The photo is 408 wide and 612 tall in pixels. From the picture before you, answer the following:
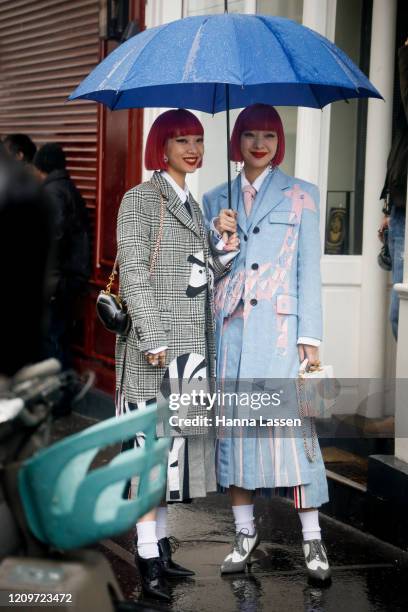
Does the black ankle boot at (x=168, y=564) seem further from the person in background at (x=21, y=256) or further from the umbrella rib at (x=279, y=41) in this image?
the person in background at (x=21, y=256)

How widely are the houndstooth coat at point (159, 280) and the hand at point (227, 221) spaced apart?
0.33 ft

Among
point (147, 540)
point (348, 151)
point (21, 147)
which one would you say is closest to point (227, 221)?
point (147, 540)

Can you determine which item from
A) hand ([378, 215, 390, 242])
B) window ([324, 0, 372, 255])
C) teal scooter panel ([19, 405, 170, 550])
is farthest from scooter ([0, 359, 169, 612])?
window ([324, 0, 372, 255])

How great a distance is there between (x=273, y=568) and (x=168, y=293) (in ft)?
4.76

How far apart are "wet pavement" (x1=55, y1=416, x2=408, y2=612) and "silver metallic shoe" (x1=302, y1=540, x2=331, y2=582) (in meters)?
0.06

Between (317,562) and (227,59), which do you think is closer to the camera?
(227,59)

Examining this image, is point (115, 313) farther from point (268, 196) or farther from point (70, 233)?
point (70, 233)

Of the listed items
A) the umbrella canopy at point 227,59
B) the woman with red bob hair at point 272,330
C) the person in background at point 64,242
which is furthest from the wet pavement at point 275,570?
the person in background at point 64,242

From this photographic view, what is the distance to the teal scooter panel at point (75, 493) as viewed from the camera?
189 centimetres

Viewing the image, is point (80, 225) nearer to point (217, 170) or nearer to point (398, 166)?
point (217, 170)

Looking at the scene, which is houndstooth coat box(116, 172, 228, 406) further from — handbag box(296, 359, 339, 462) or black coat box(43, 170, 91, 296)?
black coat box(43, 170, 91, 296)

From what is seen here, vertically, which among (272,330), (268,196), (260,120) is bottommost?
(272,330)

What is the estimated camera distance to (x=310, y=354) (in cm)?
507

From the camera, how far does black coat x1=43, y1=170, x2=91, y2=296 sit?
860 cm
